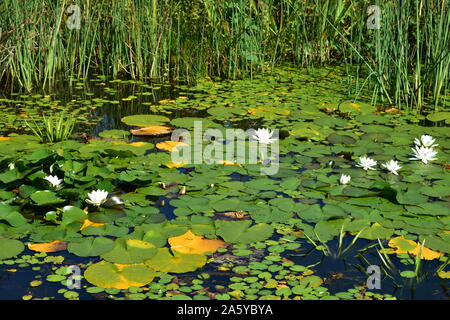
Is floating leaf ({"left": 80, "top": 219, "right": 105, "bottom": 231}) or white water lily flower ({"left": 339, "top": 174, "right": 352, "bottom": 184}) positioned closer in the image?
floating leaf ({"left": 80, "top": 219, "right": 105, "bottom": 231})

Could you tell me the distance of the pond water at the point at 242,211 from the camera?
2795 mm

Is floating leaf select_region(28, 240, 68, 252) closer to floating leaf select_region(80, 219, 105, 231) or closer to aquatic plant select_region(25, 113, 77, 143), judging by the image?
floating leaf select_region(80, 219, 105, 231)

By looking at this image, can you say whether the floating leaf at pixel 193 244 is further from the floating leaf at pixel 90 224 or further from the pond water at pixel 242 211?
the floating leaf at pixel 90 224

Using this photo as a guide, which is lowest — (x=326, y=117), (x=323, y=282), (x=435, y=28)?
(x=323, y=282)

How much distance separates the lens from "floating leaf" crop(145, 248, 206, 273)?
9.44ft

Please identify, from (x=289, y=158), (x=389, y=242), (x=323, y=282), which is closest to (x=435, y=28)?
(x=289, y=158)

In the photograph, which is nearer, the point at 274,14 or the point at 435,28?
the point at 435,28

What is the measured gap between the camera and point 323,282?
2.81m

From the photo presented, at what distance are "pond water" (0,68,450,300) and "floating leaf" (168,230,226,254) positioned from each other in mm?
30

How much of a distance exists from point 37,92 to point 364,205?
10.9ft

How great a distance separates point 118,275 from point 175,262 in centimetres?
27

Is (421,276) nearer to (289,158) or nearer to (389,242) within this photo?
(389,242)

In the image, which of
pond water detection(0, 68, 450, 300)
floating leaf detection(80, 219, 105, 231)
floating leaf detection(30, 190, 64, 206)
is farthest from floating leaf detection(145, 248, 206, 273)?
floating leaf detection(30, 190, 64, 206)

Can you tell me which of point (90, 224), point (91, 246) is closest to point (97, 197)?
point (90, 224)
